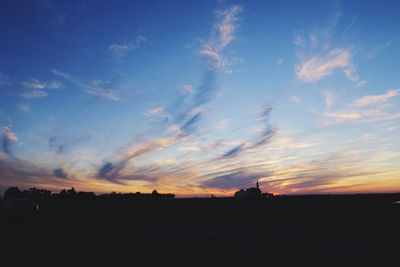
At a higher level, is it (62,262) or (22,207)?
(22,207)

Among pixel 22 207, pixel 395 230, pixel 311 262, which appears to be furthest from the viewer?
pixel 22 207

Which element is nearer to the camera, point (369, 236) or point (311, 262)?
point (311, 262)

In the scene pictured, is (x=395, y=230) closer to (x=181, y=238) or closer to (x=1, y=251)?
(x=181, y=238)

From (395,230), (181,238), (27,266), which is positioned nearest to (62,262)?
(27,266)

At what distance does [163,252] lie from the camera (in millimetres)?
10016

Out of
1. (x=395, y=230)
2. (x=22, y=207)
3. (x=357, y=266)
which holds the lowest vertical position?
(x=357, y=266)

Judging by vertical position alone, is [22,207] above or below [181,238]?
above

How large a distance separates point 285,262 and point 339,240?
Answer: 4.45 metres

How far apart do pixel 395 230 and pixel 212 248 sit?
849 cm

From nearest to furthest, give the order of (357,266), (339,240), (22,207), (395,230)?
(357,266), (339,240), (395,230), (22,207)

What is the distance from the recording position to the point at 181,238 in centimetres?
1318

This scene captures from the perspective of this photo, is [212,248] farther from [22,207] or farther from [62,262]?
[22,207]

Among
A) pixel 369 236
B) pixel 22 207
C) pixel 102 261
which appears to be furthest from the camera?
pixel 22 207

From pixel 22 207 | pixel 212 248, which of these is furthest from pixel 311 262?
pixel 22 207
